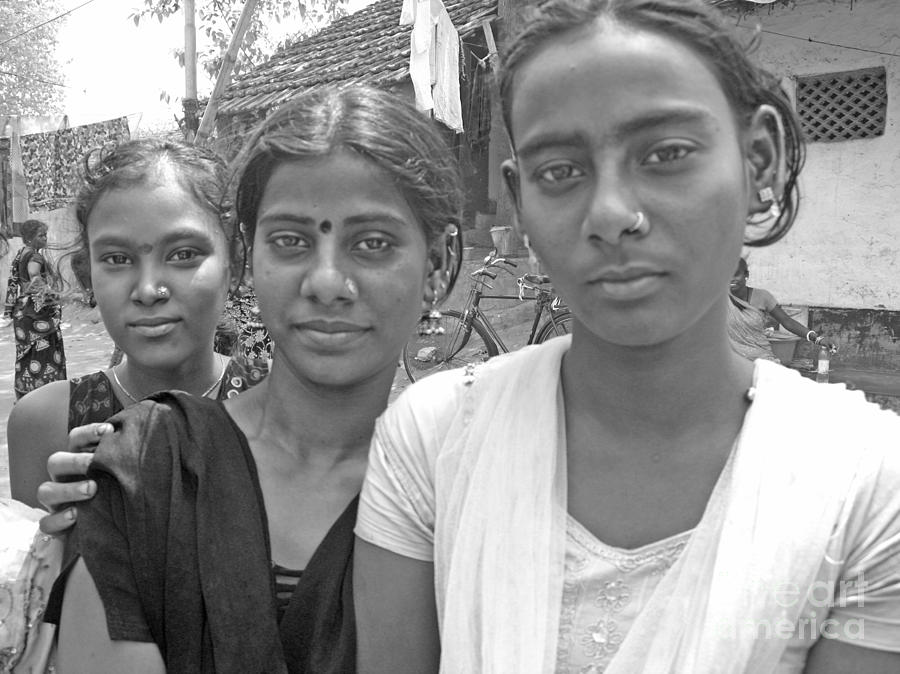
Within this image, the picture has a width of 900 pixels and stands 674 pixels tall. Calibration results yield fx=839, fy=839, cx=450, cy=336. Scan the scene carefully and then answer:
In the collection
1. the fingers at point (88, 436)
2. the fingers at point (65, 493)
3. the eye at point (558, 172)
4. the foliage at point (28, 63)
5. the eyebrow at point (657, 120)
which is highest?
the foliage at point (28, 63)

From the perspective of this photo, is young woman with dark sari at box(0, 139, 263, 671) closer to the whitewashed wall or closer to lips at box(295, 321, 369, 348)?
lips at box(295, 321, 369, 348)

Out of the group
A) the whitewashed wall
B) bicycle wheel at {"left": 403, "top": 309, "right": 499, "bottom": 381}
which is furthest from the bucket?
the whitewashed wall

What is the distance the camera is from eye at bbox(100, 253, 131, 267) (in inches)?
75.5

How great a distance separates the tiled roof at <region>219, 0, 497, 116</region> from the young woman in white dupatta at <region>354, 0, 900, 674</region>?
726 cm

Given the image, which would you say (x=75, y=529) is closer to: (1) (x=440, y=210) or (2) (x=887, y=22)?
(1) (x=440, y=210)

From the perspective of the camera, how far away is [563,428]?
1228 millimetres

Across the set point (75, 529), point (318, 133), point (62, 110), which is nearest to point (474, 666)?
point (75, 529)

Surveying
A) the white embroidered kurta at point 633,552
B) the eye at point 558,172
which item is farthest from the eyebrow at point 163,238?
the eye at point 558,172

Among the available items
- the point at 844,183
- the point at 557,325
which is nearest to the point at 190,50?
the point at 557,325

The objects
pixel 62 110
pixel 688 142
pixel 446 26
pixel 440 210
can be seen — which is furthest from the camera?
pixel 62 110

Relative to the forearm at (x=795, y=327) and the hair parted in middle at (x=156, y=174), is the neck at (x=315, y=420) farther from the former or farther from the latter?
the forearm at (x=795, y=327)

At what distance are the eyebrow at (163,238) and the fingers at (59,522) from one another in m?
0.74

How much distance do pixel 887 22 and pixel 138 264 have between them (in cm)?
593

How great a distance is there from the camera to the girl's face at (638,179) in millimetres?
1049
